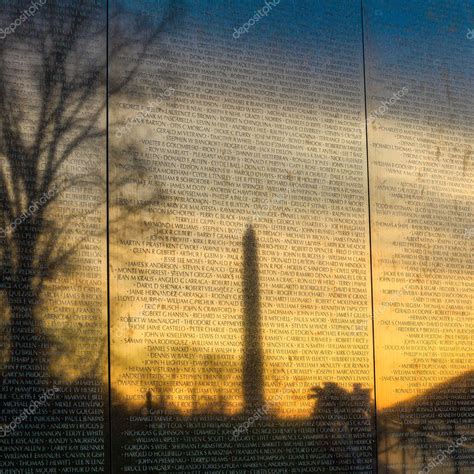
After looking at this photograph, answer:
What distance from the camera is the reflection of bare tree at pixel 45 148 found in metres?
9.49

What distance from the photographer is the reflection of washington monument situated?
1038 centimetres

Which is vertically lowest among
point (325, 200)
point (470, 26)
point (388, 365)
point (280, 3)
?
point (388, 365)

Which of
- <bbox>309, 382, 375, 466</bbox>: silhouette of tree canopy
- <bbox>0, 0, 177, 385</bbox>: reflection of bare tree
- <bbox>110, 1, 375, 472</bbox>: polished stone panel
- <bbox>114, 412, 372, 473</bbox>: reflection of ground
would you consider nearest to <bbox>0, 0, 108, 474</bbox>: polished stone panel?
<bbox>0, 0, 177, 385</bbox>: reflection of bare tree

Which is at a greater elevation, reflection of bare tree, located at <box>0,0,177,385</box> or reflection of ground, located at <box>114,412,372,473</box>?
→ reflection of bare tree, located at <box>0,0,177,385</box>

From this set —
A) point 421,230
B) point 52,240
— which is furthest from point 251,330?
point 421,230

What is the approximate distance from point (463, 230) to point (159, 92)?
3980 mm

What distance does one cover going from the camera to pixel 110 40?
1038 centimetres

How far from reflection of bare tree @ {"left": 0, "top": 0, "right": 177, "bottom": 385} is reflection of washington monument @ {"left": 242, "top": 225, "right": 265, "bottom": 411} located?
4.37 ft

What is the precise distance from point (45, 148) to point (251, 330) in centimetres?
271

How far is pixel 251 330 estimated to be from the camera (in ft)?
34.5

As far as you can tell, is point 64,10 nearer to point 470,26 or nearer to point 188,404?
point 188,404

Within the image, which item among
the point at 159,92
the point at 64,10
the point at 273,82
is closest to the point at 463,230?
the point at 273,82

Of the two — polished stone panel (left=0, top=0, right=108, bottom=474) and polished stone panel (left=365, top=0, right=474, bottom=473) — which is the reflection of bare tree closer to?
polished stone panel (left=0, top=0, right=108, bottom=474)

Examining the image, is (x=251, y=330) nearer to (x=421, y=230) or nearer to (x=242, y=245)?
(x=242, y=245)
